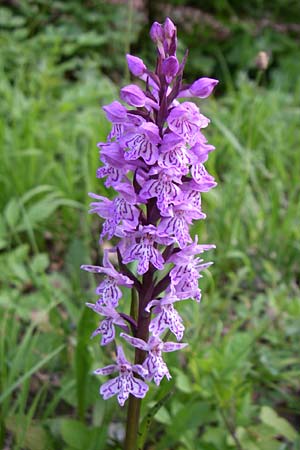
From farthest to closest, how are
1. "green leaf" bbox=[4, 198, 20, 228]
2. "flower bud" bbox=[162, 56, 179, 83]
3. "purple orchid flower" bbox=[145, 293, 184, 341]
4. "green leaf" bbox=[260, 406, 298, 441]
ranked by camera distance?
"green leaf" bbox=[4, 198, 20, 228]
"green leaf" bbox=[260, 406, 298, 441]
"purple orchid flower" bbox=[145, 293, 184, 341]
"flower bud" bbox=[162, 56, 179, 83]

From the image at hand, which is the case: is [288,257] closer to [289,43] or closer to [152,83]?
[152,83]

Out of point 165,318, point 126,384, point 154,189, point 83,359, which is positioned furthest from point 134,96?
point 83,359

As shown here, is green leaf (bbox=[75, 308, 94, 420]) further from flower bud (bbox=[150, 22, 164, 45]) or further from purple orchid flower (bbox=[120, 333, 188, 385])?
flower bud (bbox=[150, 22, 164, 45])

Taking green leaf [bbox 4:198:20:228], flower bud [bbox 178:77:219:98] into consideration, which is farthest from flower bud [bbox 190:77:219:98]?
green leaf [bbox 4:198:20:228]

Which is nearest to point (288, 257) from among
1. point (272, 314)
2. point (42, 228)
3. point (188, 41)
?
point (272, 314)

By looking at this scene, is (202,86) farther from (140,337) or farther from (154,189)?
(140,337)

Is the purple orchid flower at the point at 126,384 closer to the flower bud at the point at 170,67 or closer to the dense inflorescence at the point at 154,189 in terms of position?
the dense inflorescence at the point at 154,189
